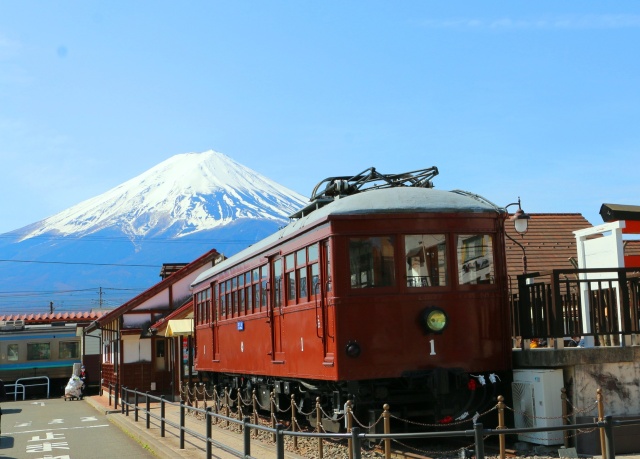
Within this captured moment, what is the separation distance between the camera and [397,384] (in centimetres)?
1190

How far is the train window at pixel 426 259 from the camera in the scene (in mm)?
11656

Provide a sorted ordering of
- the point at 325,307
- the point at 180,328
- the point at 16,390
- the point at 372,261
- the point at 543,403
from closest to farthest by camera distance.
Answer: the point at 543,403, the point at 372,261, the point at 325,307, the point at 180,328, the point at 16,390

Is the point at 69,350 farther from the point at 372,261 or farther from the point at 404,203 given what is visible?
the point at 404,203

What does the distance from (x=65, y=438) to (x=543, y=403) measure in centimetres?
1071

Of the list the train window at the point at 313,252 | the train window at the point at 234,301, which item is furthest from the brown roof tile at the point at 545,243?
the train window at the point at 313,252

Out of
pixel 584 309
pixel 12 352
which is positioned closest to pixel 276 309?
pixel 584 309

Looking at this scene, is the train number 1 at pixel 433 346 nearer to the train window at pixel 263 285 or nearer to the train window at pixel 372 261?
the train window at pixel 372 261

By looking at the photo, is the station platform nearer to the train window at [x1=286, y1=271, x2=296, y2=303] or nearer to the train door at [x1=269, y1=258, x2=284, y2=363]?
the train door at [x1=269, y1=258, x2=284, y2=363]

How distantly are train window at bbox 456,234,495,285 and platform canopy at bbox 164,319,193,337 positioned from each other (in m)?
14.0

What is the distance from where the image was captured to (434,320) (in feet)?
37.7

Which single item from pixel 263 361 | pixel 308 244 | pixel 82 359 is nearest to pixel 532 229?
pixel 263 361

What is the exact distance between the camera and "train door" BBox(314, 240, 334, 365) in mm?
11570

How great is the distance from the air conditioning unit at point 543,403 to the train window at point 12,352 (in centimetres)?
3496

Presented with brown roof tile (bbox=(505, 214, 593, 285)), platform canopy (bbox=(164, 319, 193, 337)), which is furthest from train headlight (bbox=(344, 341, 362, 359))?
platform canopy (bbox=(164, 319, 193, 337))
